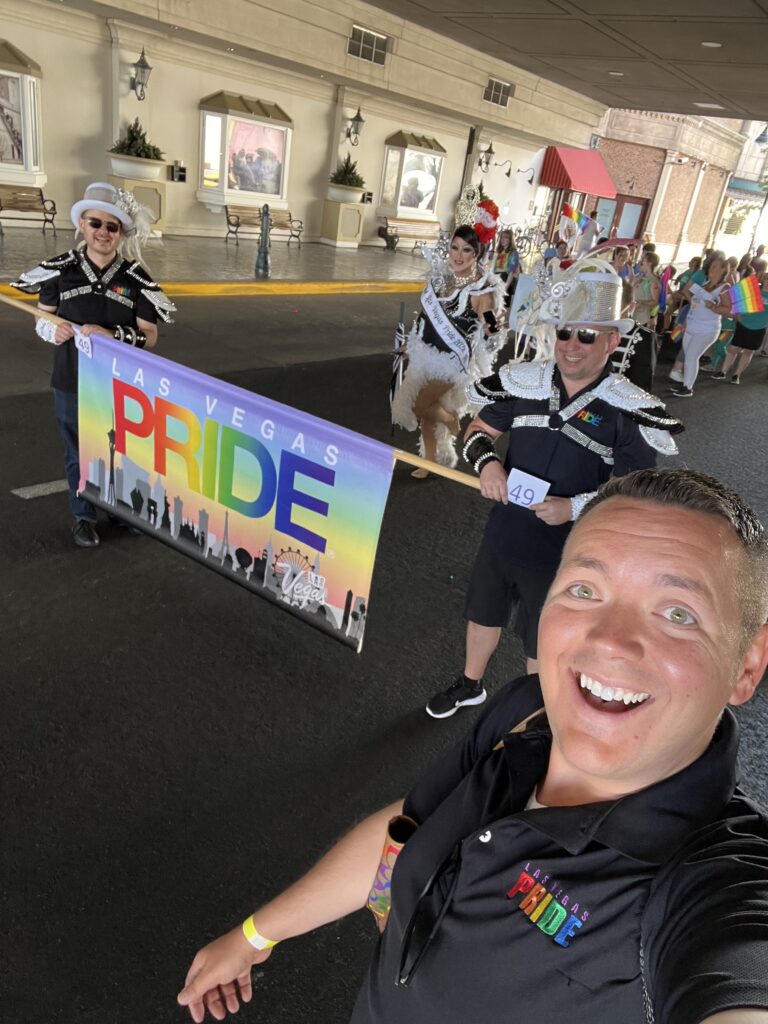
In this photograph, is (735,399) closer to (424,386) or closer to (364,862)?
(424,386)

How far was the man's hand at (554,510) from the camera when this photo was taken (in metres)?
2.90

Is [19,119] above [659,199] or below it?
below

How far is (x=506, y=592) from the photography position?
328 centimetres

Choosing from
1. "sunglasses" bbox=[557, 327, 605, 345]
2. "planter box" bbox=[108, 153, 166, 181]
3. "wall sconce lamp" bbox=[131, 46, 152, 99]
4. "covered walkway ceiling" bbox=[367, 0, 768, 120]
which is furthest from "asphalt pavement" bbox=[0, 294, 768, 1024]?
"wall sconce lamp" bbox=[131, 46, 152, 99]

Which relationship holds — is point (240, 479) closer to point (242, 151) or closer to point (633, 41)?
point (633, 41)

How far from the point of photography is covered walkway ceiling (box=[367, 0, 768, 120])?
1076cm

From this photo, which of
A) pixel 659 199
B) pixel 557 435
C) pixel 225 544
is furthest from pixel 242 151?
pixel 659 199

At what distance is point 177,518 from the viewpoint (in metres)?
3.90

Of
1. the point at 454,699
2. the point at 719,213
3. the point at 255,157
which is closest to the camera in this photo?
the point at 454,699

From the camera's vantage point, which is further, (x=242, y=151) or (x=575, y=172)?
(x=575, y=172)

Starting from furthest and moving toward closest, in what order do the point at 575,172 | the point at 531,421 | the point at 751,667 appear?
the point at 575,172 → the point at 531,421 → the point at 751,667

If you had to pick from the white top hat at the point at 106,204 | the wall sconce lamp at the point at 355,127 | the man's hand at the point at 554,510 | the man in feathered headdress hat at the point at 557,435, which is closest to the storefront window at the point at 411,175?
the wall sconce lamp at the point at 355,127

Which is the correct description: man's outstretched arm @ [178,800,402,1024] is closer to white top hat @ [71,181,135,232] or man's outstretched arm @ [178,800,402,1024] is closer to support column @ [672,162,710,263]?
white top hat @ [71,181,135,232]

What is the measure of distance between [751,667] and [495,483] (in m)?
1.86
